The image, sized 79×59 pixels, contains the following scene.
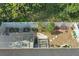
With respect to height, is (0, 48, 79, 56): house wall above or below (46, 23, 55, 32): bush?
below

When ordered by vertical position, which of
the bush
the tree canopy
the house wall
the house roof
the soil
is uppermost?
the tree canopy

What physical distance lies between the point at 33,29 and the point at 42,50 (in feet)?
0.91

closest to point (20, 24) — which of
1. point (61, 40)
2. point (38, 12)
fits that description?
point (38, 12)

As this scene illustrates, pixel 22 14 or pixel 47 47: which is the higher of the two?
pixel 22 14

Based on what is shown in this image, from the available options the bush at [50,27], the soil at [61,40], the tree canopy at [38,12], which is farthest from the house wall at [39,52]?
the tree canopy at [38,12]

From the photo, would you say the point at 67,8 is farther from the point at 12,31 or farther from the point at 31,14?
the point at 12,31

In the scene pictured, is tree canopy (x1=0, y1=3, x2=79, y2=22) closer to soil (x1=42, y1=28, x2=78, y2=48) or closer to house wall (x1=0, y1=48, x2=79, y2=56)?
soil (x1=42, y1=28, x2=78, y2=48)

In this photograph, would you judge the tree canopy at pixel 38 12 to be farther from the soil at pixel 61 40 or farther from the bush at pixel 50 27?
the soil at pixel 61 40

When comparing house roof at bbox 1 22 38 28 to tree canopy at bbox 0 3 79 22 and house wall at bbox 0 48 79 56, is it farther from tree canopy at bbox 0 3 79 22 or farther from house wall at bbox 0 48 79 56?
house wall at bbox 0 48 79 56

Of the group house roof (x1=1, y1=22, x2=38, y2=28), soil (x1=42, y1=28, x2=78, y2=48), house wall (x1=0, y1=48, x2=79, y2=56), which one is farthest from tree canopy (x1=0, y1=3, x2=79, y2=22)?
house wall (x1=0, y1=48, x2=79, y2=56)

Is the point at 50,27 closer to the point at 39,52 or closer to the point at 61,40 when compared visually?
the point at 61,40

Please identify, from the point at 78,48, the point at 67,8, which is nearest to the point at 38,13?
the point at 67,8

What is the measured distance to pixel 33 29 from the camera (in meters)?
3.27

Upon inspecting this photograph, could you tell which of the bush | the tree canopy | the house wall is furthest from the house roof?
the house wall
